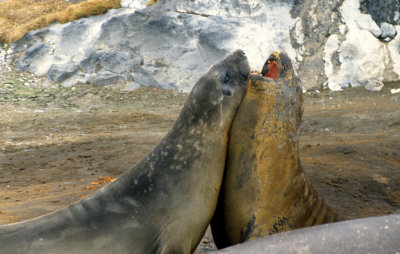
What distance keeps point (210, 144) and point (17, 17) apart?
20.9 m

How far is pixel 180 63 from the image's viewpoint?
51.0 ft

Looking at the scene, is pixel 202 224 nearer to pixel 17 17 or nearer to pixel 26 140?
pixel 26 140

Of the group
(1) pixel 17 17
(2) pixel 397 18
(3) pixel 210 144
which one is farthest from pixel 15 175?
(1) pixel 17 17

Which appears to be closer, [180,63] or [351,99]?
Result: [351,99]

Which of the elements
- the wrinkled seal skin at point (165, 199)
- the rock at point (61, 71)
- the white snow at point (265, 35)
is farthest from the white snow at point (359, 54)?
the wrinkled seal skin at point (165, 199)

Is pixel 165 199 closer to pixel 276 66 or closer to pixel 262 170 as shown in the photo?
pixel 262 170

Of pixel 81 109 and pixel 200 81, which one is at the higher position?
pixel 200 81

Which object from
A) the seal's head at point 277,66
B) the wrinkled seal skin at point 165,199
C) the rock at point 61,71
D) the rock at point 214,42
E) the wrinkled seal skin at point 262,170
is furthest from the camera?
the rock at point 61,71

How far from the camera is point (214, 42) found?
50.2 ft

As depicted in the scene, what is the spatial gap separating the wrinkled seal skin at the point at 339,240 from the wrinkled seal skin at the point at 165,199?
78 centimetres

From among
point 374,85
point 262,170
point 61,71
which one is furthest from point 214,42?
point 262,170

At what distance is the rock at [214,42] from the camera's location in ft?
46.8

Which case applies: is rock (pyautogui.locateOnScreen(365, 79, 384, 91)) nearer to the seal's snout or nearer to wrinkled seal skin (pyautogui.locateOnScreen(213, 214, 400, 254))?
the seal's snout

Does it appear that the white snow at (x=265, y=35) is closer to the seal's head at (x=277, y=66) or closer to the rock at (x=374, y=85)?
the rock at (x=374, y=85)
